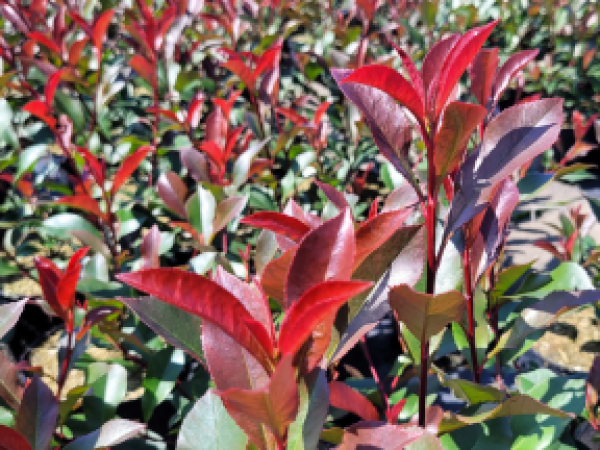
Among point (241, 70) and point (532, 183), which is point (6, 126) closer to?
point (241, 70)

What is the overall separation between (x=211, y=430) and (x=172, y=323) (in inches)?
7.1

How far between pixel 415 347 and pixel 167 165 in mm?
1432

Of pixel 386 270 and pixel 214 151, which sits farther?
pixel 214 151

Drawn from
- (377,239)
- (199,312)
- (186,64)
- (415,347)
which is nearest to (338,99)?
(186,64)

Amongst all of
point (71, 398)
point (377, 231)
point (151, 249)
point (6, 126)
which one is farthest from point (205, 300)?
point (6, 126)

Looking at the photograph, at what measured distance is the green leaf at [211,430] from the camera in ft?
2.48

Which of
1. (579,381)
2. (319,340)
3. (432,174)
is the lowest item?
(579,381)

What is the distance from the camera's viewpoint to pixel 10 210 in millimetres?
2166

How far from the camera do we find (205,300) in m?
0.54

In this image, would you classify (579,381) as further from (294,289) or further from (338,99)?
(338,99)

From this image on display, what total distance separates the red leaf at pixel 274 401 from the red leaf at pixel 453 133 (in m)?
0.33

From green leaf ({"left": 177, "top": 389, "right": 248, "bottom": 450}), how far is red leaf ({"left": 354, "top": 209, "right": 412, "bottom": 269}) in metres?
0.32

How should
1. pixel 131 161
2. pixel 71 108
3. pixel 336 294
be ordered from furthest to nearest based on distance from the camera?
pixel 71 108 → pixel 131 161 → pixel 336 294

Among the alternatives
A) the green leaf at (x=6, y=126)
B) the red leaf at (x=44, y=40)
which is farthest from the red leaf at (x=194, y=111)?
the red leaf at (x=44, y=40)
